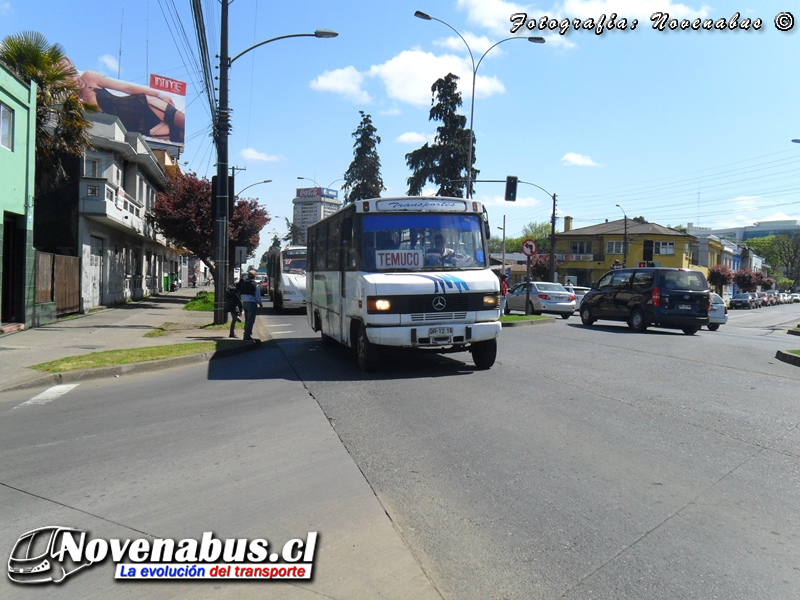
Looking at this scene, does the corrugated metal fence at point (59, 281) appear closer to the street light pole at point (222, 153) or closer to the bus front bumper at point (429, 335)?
the street light pole at point (222, 153)

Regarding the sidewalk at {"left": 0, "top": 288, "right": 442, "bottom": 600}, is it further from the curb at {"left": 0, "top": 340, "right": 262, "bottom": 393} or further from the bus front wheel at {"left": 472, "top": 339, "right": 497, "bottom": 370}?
the bus front wheel at {"left": 472, "top": 339, "right": 497, "bottom": 370}

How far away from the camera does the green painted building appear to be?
16.9 m

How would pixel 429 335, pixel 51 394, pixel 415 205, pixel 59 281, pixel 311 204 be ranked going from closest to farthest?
1. pixel 51 394
2. pixel 429 335
3. pixel 415 205
4. pixel 59 281
5. pixel 311 204

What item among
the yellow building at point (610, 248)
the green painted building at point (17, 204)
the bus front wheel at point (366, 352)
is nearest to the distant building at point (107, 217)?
the green painted building at point (17, 204)

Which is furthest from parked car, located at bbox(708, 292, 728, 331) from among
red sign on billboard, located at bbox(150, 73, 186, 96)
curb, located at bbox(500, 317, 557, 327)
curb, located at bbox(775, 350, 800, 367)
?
red sign on billboard, located at bbox(150, 73, 186, 96)

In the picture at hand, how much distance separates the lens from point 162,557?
4.12 m

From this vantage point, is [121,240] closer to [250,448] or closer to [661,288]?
[661,288]

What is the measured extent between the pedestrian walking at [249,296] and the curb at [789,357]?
36.2 feet

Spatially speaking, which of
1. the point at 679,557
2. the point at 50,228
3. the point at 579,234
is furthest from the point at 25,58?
the point at 579,234

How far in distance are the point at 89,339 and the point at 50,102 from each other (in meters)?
10.2

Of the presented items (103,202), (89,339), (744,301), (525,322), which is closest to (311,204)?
(744,301)

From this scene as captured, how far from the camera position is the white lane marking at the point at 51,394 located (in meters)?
9.18

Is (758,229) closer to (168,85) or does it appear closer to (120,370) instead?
(168,85)

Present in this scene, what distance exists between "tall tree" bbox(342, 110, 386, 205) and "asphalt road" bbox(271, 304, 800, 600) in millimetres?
48807
